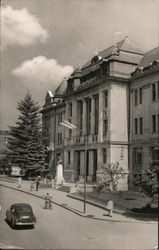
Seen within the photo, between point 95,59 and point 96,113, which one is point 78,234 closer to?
point 96,113

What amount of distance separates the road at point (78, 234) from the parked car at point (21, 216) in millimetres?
343

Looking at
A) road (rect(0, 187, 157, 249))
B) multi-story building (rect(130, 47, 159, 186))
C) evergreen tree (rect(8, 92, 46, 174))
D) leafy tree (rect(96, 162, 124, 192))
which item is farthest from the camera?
leafy tree (rect(96, 162, 124, 192))

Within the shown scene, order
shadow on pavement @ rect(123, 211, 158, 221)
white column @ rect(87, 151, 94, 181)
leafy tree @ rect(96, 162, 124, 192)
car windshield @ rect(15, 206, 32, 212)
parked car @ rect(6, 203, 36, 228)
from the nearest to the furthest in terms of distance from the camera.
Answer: shadow on pavement @ rect(123, 211, 158, 221) → parked car @ rect(6, 203, 36, 228) → car windshield @ rect(15, 206, 32, 212) → leafy tree @ rect(96, 162, 124, 192) → white column @ rect(87, 151, 94, 181)

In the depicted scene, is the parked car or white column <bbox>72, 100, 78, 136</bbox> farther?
white column <bbox>72, 100, 78, 136</bbox>

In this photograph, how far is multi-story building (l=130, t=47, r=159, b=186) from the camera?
25.4m

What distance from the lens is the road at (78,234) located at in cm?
1616

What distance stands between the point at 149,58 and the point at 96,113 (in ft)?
30.5

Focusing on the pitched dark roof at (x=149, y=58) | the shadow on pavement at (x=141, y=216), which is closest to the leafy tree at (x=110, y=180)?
the shadow on pavement at (x=141, y=216)

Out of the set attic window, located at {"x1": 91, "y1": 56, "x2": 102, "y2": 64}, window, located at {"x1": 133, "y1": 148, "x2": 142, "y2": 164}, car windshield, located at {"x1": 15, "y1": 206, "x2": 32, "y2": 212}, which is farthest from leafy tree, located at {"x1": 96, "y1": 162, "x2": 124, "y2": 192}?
attic window, located at {"x1": 91, "y1": 56, "x2": 102, "y2": 64}

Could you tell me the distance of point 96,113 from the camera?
135 ft

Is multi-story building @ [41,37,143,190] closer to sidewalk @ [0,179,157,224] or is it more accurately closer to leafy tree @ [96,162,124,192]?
leafy tree @ [96,162,124,192]

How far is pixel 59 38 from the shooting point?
21625mm

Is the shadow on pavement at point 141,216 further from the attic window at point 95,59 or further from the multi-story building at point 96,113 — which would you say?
the attic window at point 95,59

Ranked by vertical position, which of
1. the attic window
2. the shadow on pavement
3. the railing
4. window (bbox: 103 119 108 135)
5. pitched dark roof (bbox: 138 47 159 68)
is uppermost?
the attic window
